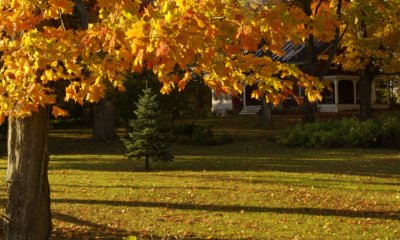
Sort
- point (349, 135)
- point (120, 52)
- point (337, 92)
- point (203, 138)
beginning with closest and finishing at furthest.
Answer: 1. point (120, 52)
2. point (349, 135)
3. point (203, 138)
4. point (337, 92)

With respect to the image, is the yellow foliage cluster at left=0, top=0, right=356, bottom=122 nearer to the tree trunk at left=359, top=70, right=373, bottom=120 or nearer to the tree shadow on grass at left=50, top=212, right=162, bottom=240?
the tree shadow on grass at left=50, top=212, right=162, bottom=240

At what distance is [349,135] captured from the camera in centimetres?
2519

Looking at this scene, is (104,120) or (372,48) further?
(372,48)

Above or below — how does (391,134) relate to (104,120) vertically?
below

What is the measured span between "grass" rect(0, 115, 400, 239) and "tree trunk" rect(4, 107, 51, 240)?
63.6 inches

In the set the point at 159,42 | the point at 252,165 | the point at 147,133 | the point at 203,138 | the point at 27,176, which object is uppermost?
the point at 159,42

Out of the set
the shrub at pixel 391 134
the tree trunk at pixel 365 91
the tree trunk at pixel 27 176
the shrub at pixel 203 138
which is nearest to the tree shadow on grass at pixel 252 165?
the shrub at pixel 391 134

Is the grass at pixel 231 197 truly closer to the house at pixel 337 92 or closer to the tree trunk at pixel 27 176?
the tree trunk at pixel 27 176

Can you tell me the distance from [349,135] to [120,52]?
21147 mm

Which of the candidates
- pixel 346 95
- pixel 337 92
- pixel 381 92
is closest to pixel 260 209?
pixel 337 92

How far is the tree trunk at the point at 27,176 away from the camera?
707 centimetres

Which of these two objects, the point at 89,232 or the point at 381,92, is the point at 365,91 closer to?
the point at 381,92

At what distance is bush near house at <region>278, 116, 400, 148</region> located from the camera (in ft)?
80.7

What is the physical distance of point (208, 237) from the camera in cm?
891
